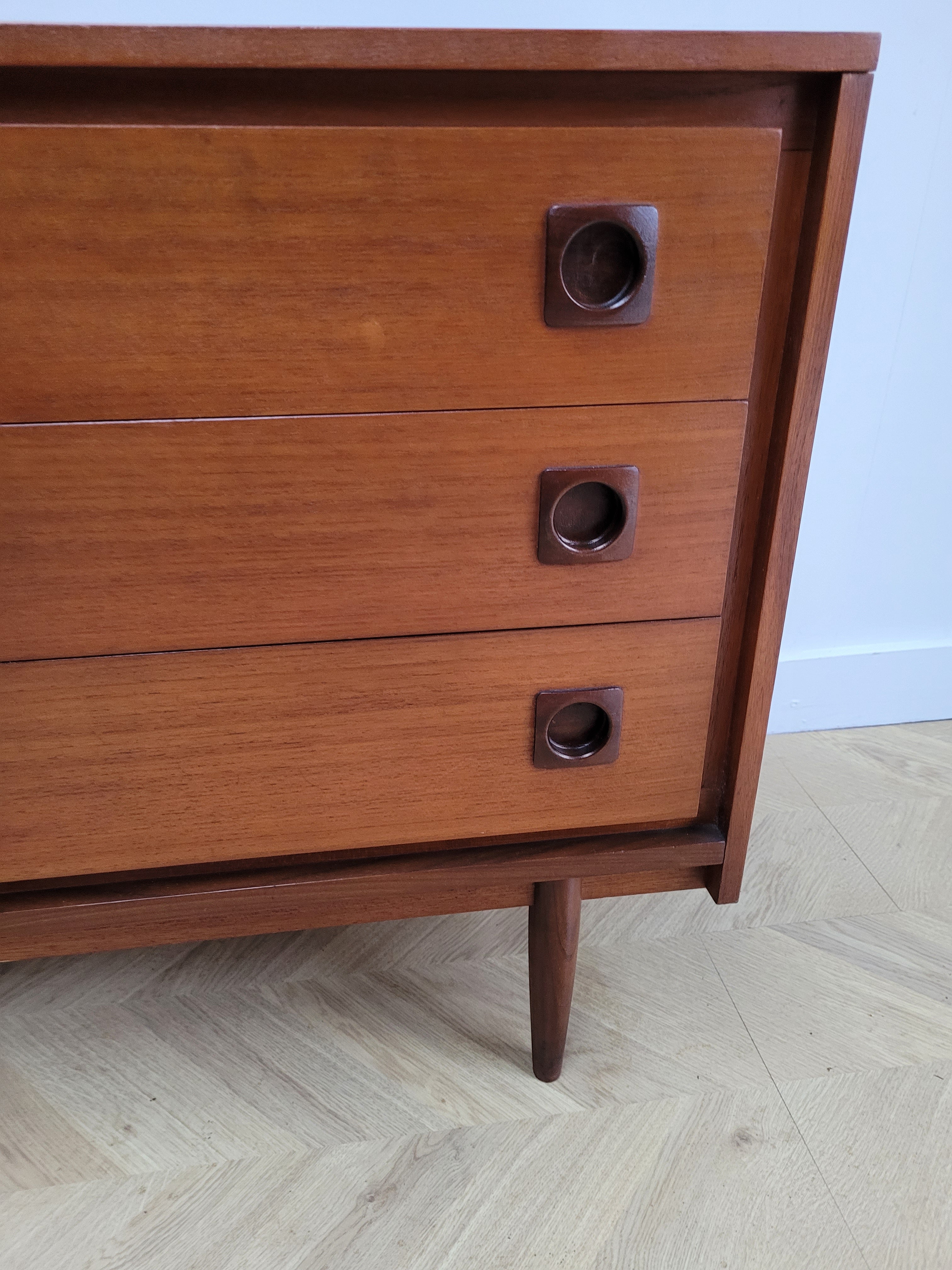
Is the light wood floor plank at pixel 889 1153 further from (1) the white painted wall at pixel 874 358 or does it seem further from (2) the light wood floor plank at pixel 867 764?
(1) the white painted wall at pixel 874 358

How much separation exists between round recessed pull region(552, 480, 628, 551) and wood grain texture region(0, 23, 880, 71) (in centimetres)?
21

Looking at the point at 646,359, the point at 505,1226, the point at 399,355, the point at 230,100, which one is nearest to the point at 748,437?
the point at 646,359

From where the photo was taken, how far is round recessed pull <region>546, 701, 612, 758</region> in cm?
60

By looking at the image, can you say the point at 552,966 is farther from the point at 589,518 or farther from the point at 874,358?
the point at 874,358

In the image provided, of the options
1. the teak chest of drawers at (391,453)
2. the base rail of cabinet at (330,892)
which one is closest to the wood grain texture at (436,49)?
the teak chest of drawers at (391,453)

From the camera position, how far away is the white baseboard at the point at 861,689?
1207 mm

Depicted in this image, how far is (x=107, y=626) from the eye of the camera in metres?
0.52

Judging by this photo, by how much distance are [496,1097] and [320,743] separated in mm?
350

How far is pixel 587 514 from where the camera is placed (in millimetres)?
553

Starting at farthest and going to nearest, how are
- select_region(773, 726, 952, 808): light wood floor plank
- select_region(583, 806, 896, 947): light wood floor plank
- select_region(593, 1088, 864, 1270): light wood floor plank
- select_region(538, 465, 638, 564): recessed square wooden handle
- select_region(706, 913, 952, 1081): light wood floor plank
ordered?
select_region(773, 726, 952, 808): light wood floor plank → select_region(583, 806, 896, 947): light wood floor plank → select_region(706, 913, 952, 1081): light wood floor plank → select_region(593, 1088, 864, 1270): light wood floor plank → select_region(538, 465, 638, 564): recessed square wooden handle

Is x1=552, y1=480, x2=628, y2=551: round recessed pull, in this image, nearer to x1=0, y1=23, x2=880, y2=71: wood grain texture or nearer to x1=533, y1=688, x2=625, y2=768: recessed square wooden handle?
x1=533, y1=688, x2=625, y2=768: recessed square wooden handle

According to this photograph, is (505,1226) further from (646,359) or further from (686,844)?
(646,359)

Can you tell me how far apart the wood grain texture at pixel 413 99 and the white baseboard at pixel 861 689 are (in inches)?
32.1

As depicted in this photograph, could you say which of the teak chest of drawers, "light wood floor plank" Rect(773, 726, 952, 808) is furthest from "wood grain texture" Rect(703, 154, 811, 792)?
"light wood floor plank" Rect(773, 726, 952, 808)
